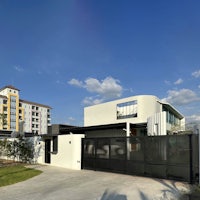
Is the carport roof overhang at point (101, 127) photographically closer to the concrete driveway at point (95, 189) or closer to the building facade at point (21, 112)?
the concrete driveway at point (95, 189)

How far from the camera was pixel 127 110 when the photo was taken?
1166 inches

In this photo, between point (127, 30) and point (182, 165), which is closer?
point (182, 165)

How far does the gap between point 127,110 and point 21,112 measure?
69.3 m

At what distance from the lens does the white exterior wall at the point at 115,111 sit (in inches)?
1089

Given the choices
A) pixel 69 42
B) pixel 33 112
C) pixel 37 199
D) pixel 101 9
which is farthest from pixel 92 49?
pixel 33 112

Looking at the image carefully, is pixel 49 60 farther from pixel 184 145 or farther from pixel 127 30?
pixel 184 145

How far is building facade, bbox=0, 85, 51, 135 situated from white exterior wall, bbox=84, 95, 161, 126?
43653mm

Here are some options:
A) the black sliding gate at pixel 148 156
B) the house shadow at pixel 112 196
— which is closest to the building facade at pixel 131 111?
the black sliding gate at pixel 148 156

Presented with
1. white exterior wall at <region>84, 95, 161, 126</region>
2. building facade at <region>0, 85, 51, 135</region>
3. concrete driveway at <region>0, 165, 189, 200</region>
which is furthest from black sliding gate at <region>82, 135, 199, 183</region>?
building facade at <region>0, 85, 51, 135</region>

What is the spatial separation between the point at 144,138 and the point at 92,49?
786 cm

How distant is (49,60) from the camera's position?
56.5 feet

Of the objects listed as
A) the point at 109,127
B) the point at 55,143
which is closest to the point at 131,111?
the point at 109,127

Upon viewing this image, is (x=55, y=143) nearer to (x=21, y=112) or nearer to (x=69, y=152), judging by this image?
(x=69, y=152)

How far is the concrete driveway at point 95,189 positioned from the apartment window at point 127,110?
58.1 feet
